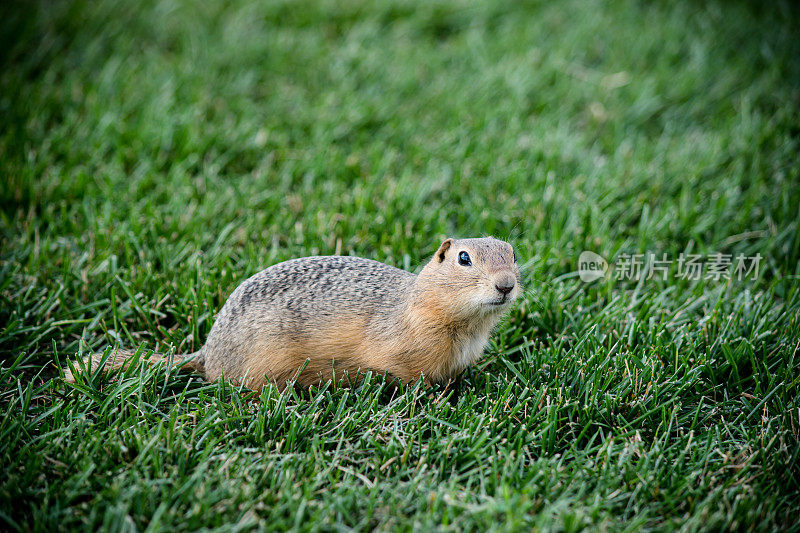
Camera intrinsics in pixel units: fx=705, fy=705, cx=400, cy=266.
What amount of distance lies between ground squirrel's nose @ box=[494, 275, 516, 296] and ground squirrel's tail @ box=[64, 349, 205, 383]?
1.29 m

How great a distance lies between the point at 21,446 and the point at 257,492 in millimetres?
921

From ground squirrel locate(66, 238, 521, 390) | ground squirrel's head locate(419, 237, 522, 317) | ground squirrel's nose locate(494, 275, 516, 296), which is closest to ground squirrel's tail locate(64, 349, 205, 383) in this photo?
ground squirrel locate(66, 238, 521, 390)

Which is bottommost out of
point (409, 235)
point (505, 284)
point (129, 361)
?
point (129, 361)

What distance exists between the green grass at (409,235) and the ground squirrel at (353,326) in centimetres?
12

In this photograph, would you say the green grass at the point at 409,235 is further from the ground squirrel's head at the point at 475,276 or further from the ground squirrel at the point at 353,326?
the ground squirrel's head at the point at 475,276

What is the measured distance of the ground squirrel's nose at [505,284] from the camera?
266 centimetres

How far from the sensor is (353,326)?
113 inches

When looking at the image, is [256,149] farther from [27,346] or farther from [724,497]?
[724,497]

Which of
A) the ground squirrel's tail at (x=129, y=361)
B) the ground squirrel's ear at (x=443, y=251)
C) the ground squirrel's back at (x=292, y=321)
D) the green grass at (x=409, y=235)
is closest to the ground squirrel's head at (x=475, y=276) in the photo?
the ground squirrel's ear at (x=443, y=251)

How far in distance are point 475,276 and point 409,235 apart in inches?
50.0

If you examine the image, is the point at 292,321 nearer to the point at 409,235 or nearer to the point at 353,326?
the point at 353,326

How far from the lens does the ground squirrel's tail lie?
2.89 m

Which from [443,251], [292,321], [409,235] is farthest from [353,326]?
[409,235]

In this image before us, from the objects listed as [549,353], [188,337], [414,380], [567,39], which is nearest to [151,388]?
[188,337]
